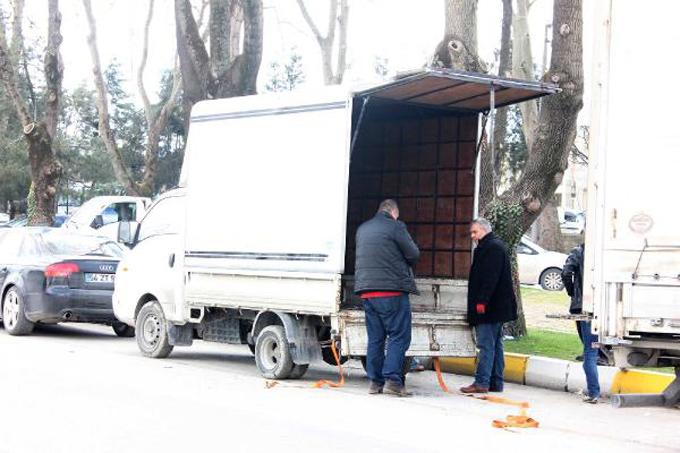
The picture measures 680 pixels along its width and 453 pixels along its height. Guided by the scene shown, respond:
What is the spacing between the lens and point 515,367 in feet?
43.0

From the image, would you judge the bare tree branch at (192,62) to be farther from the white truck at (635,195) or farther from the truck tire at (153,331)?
the white truck at (635,195)

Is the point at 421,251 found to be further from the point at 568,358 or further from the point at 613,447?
the point at 613,447

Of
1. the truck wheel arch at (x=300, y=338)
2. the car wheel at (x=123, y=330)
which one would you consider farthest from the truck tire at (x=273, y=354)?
the car wheel at (x=123, y=330)

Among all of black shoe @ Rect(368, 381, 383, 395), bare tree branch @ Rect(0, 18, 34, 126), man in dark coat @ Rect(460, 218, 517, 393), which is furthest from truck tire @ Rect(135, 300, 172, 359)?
bare tree branch @ Rect(0, 18, 34, 126)

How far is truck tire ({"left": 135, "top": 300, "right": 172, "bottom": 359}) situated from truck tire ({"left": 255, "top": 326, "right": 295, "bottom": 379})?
189 centimetres

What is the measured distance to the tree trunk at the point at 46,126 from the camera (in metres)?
25.3

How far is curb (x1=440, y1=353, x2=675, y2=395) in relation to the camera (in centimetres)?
1166

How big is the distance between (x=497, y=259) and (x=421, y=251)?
4.92 ft

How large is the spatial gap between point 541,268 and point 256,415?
18764mm

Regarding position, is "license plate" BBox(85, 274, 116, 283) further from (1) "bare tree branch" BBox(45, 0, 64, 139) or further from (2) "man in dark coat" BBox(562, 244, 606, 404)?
(1) "bare tree branch" BBox(45, 0, 64, 139)

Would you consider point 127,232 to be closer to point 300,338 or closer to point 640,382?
point 300,338

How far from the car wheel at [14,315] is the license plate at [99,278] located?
978 millimetres

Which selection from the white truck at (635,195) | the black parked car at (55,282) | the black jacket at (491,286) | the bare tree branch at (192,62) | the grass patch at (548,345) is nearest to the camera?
the white truck at (635,195)

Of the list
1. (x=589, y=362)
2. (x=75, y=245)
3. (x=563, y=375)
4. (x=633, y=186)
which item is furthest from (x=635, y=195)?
(x=75, y=245)
